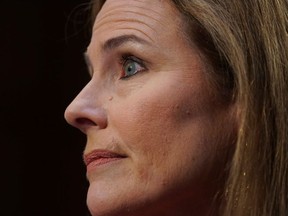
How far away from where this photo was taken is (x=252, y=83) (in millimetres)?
1742

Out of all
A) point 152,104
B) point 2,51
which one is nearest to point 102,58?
point 152,104

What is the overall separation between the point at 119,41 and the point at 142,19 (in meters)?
0.07

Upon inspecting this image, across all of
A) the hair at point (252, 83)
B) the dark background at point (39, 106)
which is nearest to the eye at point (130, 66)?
the hair at point (252, 83)

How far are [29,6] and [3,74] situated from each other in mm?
264

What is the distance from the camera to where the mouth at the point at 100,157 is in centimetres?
178

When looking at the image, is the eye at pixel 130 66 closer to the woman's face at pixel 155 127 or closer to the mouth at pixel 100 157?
the woman's face at pixel 155 127

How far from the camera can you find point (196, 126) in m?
1.75

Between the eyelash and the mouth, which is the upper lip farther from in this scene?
the eyelash

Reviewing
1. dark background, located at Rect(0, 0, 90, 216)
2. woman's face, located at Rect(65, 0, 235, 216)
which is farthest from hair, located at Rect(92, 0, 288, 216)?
dark background, located at Rect(0, 0, 90, 216)

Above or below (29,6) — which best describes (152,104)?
below

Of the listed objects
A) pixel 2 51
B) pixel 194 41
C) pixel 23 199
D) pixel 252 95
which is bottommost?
pixel 23 199

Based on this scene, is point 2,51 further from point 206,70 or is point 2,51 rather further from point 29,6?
point 206,70

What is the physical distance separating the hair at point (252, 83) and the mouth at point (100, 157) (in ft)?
0.85

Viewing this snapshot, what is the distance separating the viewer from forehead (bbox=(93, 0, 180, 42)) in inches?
72.0
